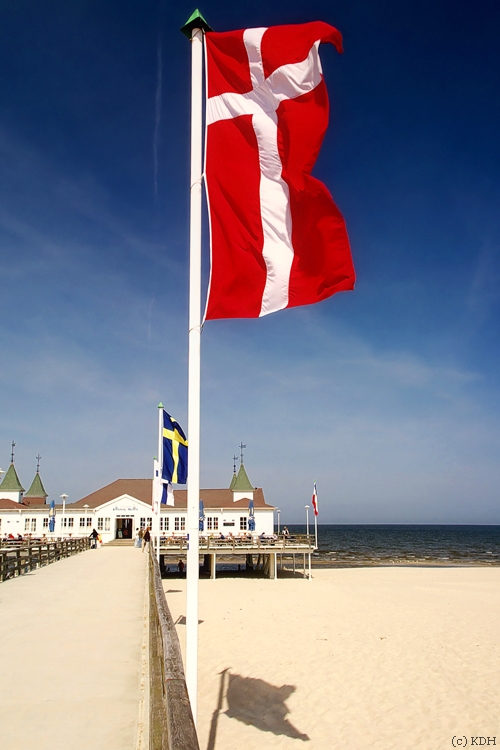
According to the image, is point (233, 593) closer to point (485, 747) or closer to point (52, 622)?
point (52, 622)

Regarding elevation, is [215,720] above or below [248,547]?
below

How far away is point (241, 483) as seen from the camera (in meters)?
50.7

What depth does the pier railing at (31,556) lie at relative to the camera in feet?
60.0

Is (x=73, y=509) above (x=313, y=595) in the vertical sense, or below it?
above

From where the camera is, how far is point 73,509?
1837 inches

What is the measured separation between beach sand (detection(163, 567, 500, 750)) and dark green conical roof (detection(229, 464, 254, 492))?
25081 millimetres

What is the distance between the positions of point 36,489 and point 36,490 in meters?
0.11

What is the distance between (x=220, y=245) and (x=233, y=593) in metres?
25.0

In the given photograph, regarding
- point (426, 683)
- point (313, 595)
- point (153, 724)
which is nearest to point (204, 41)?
point (153, 724)

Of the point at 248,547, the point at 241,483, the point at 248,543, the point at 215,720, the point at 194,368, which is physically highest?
the point at 194,368

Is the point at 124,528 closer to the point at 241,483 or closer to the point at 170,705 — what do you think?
the point at 241,483

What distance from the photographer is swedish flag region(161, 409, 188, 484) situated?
60.1ft

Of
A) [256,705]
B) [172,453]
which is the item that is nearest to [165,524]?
[172,453]

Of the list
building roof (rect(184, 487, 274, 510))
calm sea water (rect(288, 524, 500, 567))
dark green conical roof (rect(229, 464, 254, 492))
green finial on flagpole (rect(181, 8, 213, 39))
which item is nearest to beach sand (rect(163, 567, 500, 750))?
green finial on flagpole (rect(181, 8, 213, 39))
